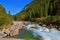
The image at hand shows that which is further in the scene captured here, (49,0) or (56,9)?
(49,0)

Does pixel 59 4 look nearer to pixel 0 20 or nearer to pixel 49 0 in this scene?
pixel 49 0

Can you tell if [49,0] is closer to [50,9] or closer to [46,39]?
[50,9]

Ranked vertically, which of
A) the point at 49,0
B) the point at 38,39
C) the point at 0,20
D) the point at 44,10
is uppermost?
the point at 49,0

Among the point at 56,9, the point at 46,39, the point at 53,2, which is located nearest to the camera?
the point at 46,39

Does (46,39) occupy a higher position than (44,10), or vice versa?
(44,10)

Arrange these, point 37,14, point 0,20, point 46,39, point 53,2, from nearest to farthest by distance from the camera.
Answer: point 46,39 → point 0,20 → point 53,2 → point 37,14

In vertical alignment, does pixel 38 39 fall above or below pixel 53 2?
below

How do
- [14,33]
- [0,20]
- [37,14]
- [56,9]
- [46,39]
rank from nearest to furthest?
[46,39]
[14,33]
[0,20]
[56,9]
[37,14]

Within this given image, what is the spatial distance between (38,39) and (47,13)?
64.9 metres

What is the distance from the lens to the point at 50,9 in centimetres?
9544

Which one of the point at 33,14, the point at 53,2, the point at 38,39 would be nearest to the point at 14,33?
the point at 38,39

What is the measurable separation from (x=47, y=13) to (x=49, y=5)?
5944 millimetres

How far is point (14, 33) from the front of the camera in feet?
123

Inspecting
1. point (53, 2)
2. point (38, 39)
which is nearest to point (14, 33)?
point (38, 39)
